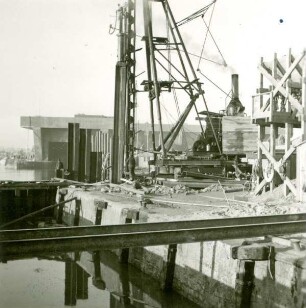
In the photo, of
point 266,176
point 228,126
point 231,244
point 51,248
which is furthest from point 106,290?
point 228,126

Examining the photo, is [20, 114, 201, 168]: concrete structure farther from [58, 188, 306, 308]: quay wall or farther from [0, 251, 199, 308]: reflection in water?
[58, 188, 306, 308]: quay wall

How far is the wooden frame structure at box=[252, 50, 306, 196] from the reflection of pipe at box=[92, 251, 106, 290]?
458 cm

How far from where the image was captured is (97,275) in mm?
10844

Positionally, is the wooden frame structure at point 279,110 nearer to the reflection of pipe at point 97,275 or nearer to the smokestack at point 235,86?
the reflection of pipe at point 97,275

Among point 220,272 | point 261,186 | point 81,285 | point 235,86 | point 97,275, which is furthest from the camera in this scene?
point 235,86

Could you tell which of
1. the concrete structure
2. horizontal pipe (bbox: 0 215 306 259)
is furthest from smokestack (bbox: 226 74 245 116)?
the concrete structure

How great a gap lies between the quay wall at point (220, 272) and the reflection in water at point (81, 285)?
293 millimetres

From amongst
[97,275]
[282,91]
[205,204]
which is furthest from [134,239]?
[282,91]

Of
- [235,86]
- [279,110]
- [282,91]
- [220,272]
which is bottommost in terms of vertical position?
[220,272]

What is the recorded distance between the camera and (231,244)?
22.9ft

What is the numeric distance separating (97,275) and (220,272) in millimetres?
4587

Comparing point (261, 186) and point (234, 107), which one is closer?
point (261, 186)

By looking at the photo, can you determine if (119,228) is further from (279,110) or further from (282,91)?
(279,110)

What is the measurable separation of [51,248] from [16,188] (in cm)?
1467
